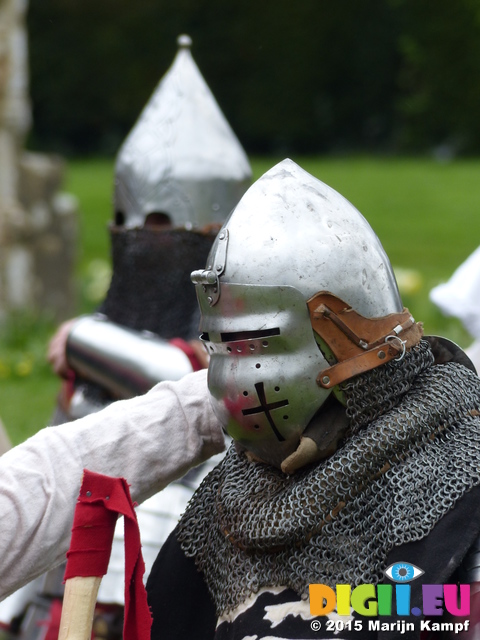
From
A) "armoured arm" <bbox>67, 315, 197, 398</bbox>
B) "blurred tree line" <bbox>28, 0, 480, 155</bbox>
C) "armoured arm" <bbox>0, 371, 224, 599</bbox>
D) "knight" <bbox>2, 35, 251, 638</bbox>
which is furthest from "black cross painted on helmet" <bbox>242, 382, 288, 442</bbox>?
"blurred tree line" <bbox>28, 0, 480, 155</bbox>

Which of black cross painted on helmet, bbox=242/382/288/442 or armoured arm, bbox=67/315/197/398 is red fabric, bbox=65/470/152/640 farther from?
armoured arm, bbox=67/315/197/398

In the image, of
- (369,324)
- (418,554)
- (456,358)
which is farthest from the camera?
(456,358)

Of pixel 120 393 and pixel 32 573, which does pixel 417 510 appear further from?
pixel 120 393

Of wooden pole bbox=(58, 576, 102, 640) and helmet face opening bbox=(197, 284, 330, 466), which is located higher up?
helmet face opening bbox=(197, 284, 330, 466)

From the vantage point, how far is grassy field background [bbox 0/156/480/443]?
861 centimetres

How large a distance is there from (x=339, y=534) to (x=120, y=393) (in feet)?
4.59

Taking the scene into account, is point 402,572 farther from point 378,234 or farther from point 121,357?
point 378,234

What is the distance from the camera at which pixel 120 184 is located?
13.5 feet

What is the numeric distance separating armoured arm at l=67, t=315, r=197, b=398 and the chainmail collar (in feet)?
3.26

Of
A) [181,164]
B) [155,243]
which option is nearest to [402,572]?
[155,243]

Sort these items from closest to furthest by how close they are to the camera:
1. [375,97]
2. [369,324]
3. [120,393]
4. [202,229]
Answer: [369,324], [120,393], [202,229], [375,97]

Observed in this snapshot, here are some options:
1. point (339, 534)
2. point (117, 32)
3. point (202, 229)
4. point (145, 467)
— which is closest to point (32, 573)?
point (145, 467)

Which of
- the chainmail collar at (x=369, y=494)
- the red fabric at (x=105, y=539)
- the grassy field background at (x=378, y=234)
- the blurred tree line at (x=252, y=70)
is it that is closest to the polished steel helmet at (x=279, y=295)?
the chainmail collar at (x=369, y=494)

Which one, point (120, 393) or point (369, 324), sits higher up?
point (369, 324)
